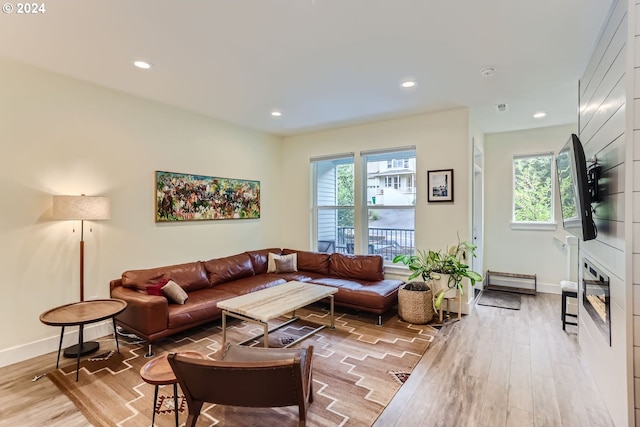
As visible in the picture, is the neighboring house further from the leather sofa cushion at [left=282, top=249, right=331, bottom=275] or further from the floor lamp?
the floor lamp

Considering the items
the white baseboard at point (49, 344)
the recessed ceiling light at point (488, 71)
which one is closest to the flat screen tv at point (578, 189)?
the recessed ceiling light at point (488, 71)

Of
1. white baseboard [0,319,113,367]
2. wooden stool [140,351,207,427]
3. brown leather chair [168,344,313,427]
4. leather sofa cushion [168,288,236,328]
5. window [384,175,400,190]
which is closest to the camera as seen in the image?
brown leather chair [168,344,313,427]

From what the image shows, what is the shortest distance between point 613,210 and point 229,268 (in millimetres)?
4114

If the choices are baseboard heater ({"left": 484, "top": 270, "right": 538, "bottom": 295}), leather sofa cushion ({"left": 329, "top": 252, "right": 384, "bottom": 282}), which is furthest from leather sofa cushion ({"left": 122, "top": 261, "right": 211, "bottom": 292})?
baseboard heater ({"left": 484, "top": 270, "right": 538, "bottom": 295})

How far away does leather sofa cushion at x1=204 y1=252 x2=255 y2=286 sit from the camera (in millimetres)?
4203

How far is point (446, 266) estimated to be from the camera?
395cm

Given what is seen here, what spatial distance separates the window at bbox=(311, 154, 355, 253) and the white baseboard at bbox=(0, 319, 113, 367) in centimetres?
333

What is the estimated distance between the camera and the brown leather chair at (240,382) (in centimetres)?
153

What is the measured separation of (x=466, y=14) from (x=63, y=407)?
406cm

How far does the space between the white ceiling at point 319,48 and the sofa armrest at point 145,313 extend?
227 cm

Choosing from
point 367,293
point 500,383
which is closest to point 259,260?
point 367,293

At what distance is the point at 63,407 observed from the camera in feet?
7.31

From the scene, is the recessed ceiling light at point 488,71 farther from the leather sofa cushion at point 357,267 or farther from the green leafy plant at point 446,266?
the leather sofa cushion at point 357,267

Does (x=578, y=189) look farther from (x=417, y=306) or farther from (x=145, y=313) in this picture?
(x=145, y=313)
